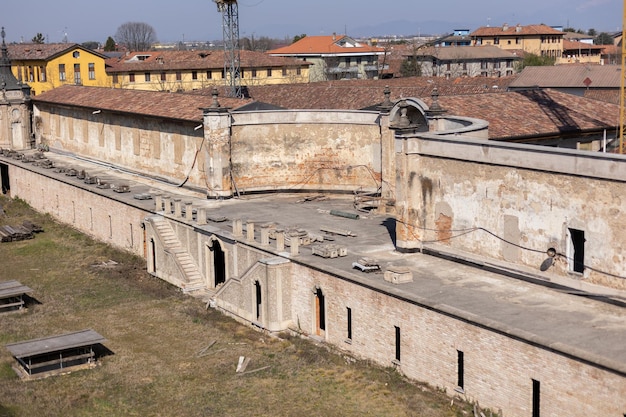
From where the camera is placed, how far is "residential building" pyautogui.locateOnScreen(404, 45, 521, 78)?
106 metres

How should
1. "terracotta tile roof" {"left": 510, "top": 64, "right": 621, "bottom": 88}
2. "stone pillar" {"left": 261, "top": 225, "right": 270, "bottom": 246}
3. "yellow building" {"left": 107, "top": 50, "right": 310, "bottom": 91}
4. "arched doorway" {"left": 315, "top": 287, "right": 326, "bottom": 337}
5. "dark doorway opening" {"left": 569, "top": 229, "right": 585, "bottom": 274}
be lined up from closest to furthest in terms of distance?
"dark doorway opening" {"left": 569, "top": 229, "right": 585, "bottom": 274}, "arched doorway" {"left": 315, "top": 287, "right": 326, "bottom": 337}, "stone pillar" {"left": 261, "top": 225, "right": 270, "bottom": 246}, "terracotta tile roof" {"left": 510, "top": 64, "right": 621, "bottom": 88}, "yellow building" {"left": 107, "top": 50, "right": 310, "bottom": 91}

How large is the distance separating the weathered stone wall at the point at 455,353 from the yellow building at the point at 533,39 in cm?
10260

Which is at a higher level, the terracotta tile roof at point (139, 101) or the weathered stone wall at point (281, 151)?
the terracotta tile roof at point (139, 101)

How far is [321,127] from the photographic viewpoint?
4097 cm

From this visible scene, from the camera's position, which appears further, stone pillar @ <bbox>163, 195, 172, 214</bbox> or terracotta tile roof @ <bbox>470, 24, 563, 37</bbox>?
terracotta tile roof @ <bbox>470, 24, 563, 37</bbox>

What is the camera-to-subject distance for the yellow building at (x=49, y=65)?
80125mm

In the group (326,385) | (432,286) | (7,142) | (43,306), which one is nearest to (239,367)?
(326,385)

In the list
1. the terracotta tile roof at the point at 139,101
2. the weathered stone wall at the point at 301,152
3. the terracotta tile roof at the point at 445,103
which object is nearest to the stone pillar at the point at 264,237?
the terracotta tile roof at the point at 445,103

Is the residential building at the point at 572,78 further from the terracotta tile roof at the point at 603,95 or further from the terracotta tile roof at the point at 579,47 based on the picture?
the terracotta tile roof at the point at 579,47

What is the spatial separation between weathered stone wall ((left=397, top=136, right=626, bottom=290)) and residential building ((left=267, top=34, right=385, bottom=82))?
243 ft

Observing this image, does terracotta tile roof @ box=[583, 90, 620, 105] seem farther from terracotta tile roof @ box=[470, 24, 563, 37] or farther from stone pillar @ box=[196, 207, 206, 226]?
terracotta tile roof @ box=[470, 24, 563, 37]

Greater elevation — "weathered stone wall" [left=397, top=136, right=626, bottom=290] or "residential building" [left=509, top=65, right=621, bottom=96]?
"residential building" [left=509, top=65, right=621, bottom=96]

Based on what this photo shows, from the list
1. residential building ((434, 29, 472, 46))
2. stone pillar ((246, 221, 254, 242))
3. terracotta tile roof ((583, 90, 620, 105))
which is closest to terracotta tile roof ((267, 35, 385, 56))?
residential building ((434, 29, 472, 46))

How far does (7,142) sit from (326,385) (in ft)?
142
